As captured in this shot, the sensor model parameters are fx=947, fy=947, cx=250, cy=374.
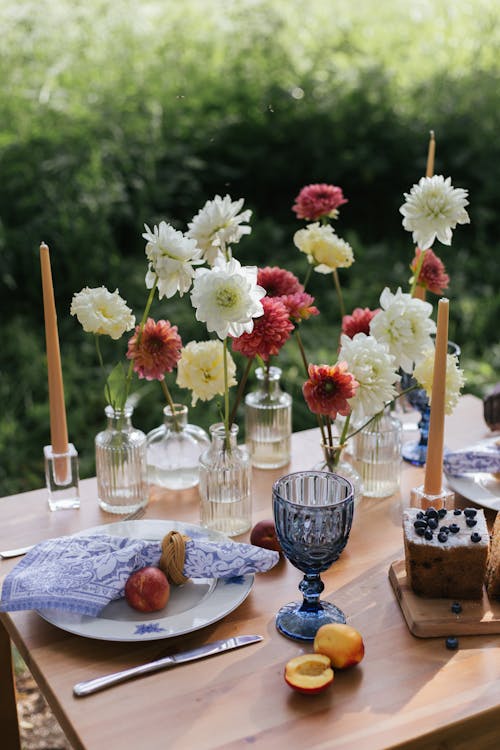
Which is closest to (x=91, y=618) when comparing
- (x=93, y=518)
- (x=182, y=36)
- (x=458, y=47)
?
(x=93, y=518)

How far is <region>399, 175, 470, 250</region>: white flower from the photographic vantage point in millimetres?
1339

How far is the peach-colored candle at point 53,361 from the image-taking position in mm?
1362

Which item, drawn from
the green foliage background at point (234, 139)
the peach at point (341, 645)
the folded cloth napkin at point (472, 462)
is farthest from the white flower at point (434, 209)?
the green foliage background at point (234, 139)

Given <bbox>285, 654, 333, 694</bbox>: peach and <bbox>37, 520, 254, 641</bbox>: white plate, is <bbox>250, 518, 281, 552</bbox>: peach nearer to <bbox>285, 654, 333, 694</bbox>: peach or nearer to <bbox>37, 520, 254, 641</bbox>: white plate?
<bbox>37, 520, 254, 641</bbox>: white plate

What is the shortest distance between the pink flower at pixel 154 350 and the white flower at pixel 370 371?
25 centimetres

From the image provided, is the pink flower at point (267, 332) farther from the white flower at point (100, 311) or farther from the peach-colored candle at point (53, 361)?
the peach-colored candle at point (53, 361)

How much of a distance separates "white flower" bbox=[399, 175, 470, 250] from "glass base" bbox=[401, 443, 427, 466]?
40 cm

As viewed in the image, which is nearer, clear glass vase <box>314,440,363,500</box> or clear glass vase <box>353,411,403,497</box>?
clear glass vase <box>314,440,363,500</box>

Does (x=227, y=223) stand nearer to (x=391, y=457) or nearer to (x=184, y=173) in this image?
(x=391, y=457)

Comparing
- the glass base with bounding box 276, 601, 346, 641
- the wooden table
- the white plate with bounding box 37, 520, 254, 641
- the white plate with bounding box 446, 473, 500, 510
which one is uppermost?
the white plate with bounding box 446, 473, 500, 510

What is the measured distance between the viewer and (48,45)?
12.7 ft

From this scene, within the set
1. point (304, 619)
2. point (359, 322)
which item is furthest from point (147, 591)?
point (359, 322)

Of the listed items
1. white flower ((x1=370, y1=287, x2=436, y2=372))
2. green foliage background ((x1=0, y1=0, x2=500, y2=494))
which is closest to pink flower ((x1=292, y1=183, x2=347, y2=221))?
white flower ((x1=370, y1=287, x2=436, y2=372))

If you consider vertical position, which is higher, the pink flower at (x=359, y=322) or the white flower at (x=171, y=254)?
the white flower at (x=171, y=254)
